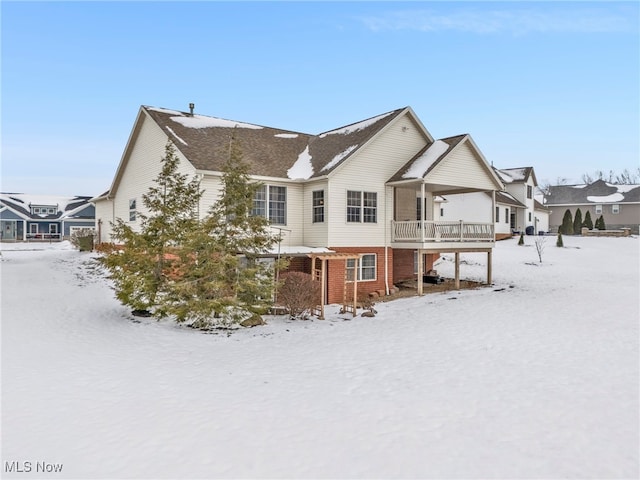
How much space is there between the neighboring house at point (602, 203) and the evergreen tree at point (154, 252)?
58087 millimetres

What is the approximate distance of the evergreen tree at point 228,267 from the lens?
14.5 metres

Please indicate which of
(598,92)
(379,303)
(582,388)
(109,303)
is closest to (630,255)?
(598,92)

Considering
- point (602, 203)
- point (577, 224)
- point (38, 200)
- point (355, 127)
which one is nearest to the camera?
point (355, 127)

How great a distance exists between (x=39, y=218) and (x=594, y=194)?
249 ft

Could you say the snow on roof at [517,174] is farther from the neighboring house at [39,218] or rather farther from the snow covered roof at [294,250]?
the neighboring house at [39,218]

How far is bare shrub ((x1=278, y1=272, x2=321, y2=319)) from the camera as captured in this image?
1681 cm

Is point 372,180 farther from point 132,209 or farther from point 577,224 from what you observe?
point 577,224

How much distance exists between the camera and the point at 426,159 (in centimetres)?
2181

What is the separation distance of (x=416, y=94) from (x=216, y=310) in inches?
865

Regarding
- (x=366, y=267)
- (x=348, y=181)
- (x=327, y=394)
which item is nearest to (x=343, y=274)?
(x=366, y=267)

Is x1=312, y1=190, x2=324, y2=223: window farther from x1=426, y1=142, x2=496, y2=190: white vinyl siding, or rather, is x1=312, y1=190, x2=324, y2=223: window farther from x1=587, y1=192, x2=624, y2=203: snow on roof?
x1=587, y1=192, x2=624, y2=203: snow on roof

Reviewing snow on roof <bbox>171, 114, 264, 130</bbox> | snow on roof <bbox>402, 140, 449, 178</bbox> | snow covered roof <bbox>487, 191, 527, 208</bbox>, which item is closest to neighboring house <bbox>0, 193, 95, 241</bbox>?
snow on roof <bbox>171, 114, 264, 130</bbox>

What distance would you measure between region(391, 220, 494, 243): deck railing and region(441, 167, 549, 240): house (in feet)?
60.7

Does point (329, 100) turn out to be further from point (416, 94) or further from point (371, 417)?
point (371, 417)
